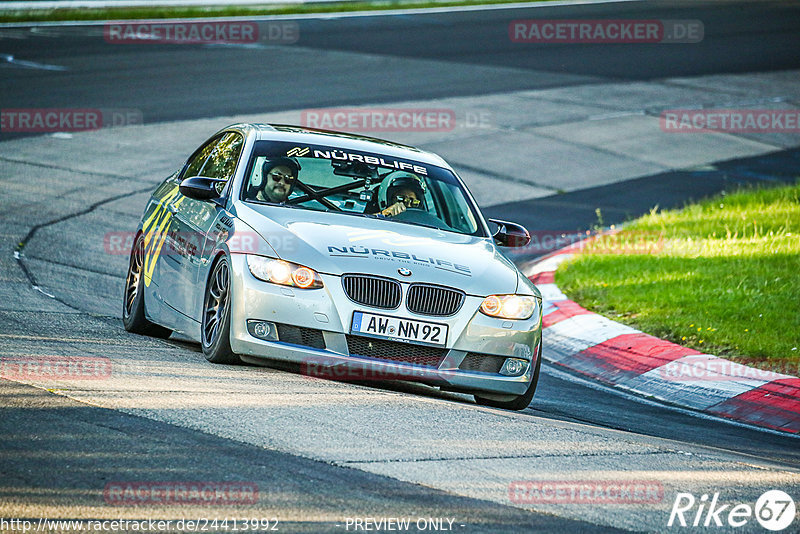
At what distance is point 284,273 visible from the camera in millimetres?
6848

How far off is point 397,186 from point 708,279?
408 centimetres

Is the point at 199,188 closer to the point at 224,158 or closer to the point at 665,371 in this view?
the point at 224,158

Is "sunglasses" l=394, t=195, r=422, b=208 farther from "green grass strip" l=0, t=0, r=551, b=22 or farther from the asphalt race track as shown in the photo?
"green grass strip" l=0, t=0, r=551, b=22

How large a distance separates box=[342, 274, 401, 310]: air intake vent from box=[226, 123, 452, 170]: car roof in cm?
182

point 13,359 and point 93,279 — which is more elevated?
point 13,359

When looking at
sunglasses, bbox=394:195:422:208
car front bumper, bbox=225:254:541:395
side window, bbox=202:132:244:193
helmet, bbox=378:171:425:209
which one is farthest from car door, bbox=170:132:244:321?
sunglasses, bbox=394:195:422:208

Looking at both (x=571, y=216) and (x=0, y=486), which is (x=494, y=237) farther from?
(x=571, y=216)

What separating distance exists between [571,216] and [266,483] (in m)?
11.1

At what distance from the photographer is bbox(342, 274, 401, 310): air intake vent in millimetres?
6824

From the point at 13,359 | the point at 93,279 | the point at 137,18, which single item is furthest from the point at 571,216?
the point at 137,18

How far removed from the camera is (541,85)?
24.1 m

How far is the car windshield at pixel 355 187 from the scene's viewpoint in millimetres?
7941

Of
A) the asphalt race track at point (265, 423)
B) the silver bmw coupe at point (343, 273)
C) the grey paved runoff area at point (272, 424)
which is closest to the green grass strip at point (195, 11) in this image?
the asphalt race track at point (265, 423)

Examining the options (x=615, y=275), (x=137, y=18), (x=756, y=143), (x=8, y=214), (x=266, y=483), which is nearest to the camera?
(x=266, y=483)
